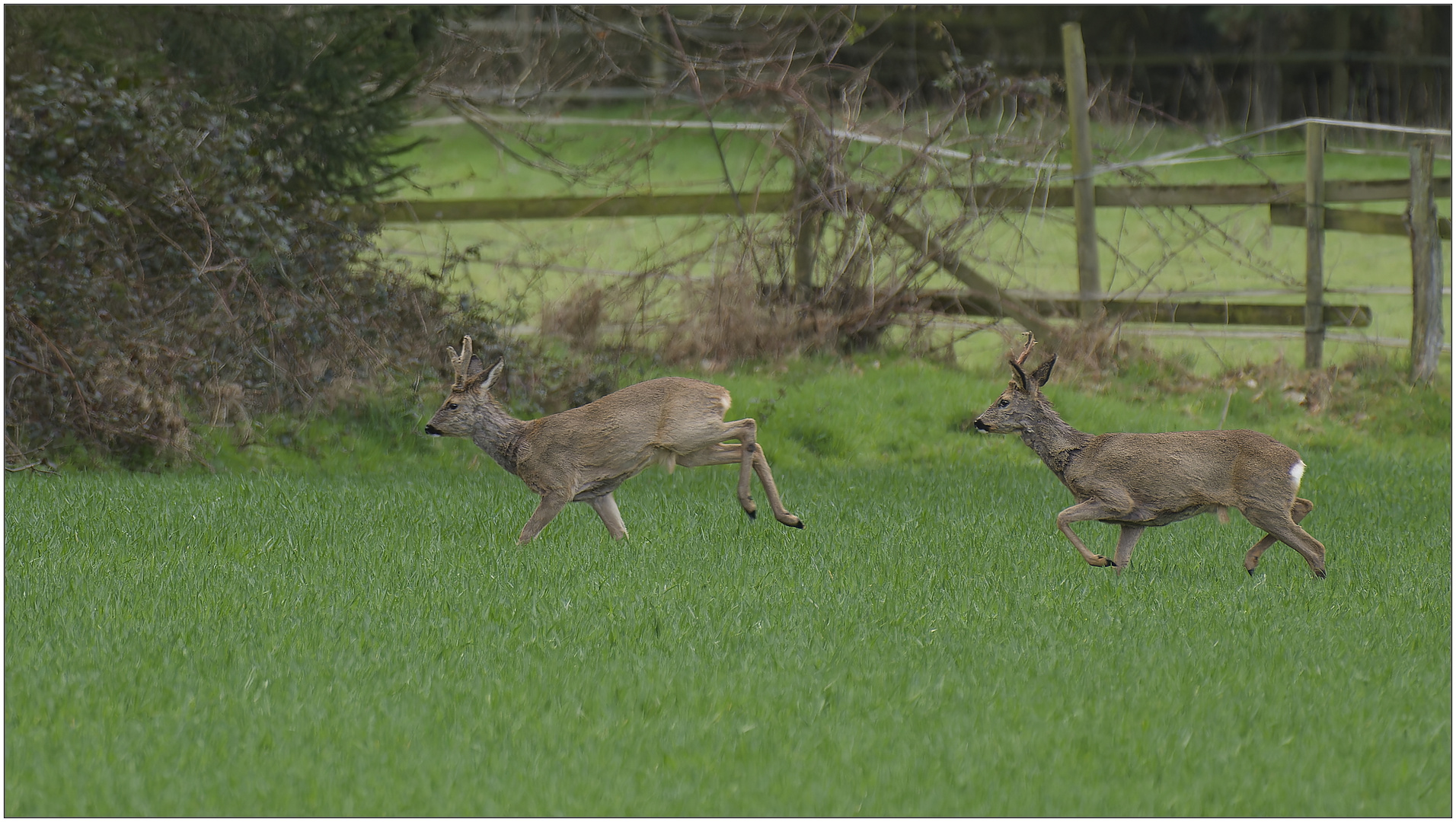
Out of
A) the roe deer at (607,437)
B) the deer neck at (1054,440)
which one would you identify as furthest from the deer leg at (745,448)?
the deer neck at (1054,440)

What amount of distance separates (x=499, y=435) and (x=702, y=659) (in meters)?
2.60

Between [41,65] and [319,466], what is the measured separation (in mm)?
4000

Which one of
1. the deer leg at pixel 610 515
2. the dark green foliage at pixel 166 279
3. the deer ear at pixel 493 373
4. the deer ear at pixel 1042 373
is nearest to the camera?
the deer ear at pixel 1042 373

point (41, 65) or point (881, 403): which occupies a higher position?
point (41, 65)

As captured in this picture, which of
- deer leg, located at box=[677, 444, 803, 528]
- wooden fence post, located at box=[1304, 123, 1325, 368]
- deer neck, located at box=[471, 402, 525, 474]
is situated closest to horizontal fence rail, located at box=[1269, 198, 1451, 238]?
wooden fence post, located at box=[1304, 123, 1325, 368]

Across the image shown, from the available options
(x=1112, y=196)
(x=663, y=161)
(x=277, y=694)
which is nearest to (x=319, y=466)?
(x=277, y=694)

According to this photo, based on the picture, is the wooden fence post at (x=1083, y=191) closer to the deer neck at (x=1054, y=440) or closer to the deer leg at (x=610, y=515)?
the deer neck at (x=1054, y=440)

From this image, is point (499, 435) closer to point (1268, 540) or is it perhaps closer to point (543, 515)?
point (543, 515)

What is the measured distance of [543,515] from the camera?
25.3ft

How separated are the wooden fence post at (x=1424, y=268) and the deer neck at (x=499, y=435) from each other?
9599 mm

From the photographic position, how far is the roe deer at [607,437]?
7.66 metres

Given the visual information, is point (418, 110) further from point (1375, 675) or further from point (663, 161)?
point (663, 161)

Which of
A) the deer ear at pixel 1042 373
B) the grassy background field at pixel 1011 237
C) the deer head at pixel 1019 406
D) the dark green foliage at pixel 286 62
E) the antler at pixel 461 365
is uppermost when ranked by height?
the dark green foliage at pixel 286 62

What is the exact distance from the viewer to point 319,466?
1173cm
